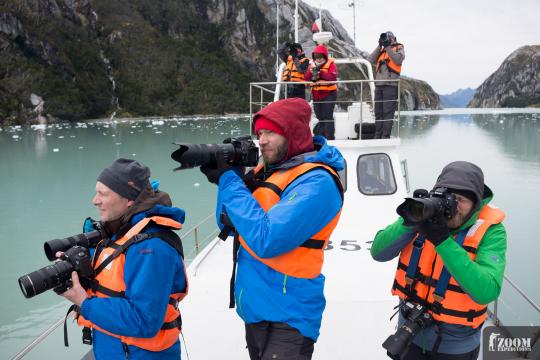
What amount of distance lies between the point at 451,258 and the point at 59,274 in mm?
1583

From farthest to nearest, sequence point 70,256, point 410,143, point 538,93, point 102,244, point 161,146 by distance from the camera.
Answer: point 538,93, point 410,143, point 161,146, point 102,244, point 70,256

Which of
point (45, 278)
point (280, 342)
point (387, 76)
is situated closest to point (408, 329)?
point (280, 342)

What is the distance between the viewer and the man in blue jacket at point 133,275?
1676 mm

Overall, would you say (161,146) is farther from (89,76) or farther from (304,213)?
(89,76)

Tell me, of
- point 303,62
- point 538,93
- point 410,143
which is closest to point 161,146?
point 410,143

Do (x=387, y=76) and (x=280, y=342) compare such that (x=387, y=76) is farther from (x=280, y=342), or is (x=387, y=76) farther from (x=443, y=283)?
(x=280, y=342)

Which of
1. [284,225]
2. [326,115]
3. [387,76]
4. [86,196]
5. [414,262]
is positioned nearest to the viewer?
[284,225]

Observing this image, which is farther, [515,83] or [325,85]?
[515,83]

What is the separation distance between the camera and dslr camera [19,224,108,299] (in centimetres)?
159

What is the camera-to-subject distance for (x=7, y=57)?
52188 millimetres

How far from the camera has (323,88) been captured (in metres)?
5.62

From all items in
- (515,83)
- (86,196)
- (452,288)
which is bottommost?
(86,196)

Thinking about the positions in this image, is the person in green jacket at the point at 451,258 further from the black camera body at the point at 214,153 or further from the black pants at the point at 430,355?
the black camera body at the point at 214,153

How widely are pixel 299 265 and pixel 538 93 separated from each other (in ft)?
526
